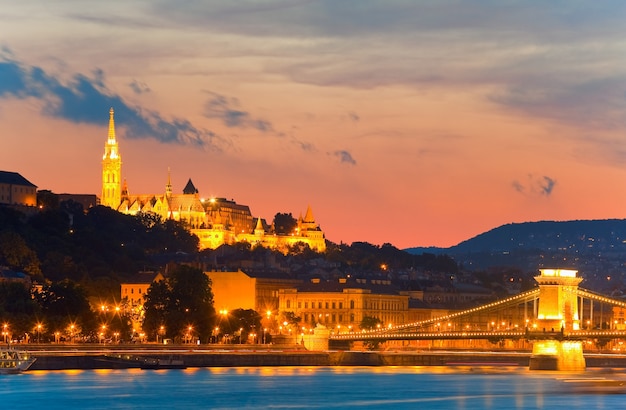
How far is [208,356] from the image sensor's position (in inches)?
3593

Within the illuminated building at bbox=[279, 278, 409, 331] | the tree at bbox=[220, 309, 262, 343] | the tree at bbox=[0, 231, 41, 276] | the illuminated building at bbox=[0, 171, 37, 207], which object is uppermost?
the illuminated building at bbox=[0, 171, 37, 207]

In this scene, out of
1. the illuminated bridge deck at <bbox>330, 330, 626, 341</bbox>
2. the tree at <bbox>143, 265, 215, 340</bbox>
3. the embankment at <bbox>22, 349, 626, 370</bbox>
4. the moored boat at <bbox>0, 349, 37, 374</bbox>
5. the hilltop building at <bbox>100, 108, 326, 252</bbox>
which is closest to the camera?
the illuminated bridge deck at <bbox>330, 330, 626, 341</bbox>

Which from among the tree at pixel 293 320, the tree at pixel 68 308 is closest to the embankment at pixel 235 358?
the tree at pixel 68 308

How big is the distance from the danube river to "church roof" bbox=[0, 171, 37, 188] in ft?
203

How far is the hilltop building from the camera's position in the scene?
7298 inches

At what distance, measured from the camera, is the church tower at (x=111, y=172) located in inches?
7657

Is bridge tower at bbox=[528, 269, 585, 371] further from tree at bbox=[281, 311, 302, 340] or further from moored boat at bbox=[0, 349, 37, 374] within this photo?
tree at bbox=[281, 311, 302, 340]

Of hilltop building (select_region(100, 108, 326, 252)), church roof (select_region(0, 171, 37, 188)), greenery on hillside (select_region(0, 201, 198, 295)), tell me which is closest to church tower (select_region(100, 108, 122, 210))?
hilltop building (select_region(100, 108, 326, 252))

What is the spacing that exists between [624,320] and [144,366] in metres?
67.1

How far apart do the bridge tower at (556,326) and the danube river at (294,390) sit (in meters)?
0.77

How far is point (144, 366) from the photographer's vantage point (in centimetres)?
8975

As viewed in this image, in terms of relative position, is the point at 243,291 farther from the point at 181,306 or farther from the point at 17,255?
the point at 181,306

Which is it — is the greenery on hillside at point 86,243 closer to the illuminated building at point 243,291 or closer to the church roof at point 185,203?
the illuminated building at point 243,291

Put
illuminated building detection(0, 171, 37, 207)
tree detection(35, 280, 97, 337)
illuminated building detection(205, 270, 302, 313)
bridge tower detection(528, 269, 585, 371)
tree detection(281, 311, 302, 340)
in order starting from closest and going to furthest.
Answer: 1. bridge tower detection(528, 269, 585, 371)
2. tree detection(35, 280, 97, 337)
3. tree detection(281, 311, 302, 340)
4. illuminated building detection(205, 270, 302, 313)
5. illuminated building detection(0, 171, 37, 207)
